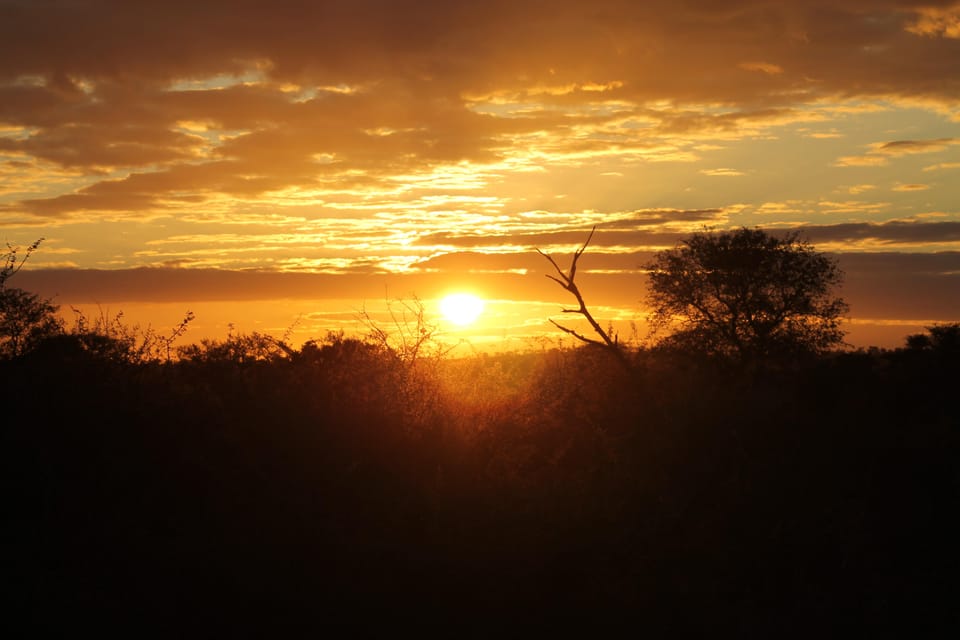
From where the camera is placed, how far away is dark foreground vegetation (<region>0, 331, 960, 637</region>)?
1231cm

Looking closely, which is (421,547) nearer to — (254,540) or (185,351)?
(254,540)

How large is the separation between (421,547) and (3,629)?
584 centimetres

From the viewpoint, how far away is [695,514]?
15750 mm

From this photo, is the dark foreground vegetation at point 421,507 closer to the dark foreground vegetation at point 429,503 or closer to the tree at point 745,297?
the dark foreground vegetation at point 429,503

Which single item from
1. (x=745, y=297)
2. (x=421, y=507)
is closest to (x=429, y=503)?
(x=421, y=507)

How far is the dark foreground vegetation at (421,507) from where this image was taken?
12312mm

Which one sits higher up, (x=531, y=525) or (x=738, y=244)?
(x=738, y=244)

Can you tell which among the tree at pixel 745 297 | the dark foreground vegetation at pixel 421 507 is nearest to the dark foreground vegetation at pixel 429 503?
the dark foreground vegetation at pixel 421 507

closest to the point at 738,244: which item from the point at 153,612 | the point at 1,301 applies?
the point at 1,301

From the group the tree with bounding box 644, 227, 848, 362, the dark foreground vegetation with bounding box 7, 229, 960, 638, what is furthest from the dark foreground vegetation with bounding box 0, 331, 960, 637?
the tree with bounding box 644, 227, 848, 362

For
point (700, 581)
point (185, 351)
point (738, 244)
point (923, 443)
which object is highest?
point (738, 244)

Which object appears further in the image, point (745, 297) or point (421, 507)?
point (745, 297)

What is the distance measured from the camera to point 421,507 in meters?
14.7

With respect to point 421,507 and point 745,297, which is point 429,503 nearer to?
point 421,507
